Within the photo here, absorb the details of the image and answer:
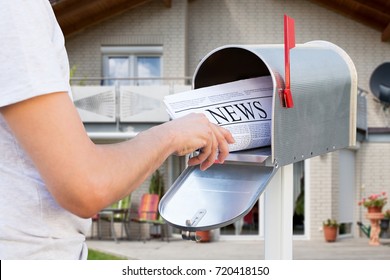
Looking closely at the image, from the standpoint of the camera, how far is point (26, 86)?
80cm

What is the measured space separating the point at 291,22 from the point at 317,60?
0.86ft

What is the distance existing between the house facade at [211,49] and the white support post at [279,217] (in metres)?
13.6

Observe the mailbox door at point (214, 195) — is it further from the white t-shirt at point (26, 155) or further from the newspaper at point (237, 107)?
the white t-shirt at point (26, 155)

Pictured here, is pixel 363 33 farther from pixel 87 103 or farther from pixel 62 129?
pixel 62 129

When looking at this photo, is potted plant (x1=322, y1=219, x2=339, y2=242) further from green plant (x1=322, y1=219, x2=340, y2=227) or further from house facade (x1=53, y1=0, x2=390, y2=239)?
house facade (x1=53, y1=0, x2=390, y2=239)

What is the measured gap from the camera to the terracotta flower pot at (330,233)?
51.1 feet

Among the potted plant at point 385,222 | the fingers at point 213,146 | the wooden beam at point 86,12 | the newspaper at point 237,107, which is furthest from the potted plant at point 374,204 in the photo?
the fingers at point 213,146

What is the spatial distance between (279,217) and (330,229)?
46.1ft

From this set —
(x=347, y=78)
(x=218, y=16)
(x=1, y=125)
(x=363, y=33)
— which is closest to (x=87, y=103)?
(x=218, y=16)

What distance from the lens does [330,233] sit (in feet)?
51.2

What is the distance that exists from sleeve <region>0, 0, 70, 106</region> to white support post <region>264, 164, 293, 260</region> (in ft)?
3.54

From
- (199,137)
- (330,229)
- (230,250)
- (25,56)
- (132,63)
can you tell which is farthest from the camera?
(132,63)

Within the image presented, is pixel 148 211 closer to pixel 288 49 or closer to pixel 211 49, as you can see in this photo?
pixel 211 49

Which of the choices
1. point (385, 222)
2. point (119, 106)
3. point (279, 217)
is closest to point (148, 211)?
point (119, 106)
